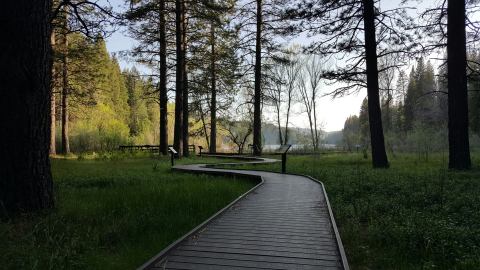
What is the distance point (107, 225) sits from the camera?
6.26 m

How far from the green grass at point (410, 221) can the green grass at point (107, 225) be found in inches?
104

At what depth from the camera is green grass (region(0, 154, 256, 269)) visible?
4695 millimetres

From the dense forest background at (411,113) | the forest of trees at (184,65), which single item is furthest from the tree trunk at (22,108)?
the dense forest background at (411,113)

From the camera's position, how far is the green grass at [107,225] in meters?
4.70

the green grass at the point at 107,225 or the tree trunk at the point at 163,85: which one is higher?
the tree trunk at the point at 163,85

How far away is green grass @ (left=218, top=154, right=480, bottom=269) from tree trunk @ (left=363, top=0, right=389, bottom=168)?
4353mm

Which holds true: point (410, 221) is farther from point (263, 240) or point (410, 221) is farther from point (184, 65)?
point (184, 65)

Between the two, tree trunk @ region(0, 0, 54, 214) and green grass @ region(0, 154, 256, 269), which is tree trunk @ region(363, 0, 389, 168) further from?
tree trunk @ region(0, 0, 54, 214)

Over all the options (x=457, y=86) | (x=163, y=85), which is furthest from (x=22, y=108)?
(x=163, y=85)

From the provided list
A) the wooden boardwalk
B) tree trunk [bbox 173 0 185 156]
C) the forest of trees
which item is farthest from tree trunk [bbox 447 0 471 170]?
tree trunk [bbox 173 0 185 156]

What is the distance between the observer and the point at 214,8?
19.0 metres

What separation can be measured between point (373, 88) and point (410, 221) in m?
9.75

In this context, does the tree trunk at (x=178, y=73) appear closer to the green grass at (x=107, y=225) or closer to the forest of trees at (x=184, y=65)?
the forest of trees at (x=184, y=65)

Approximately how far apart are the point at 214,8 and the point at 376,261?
16.3 meters
